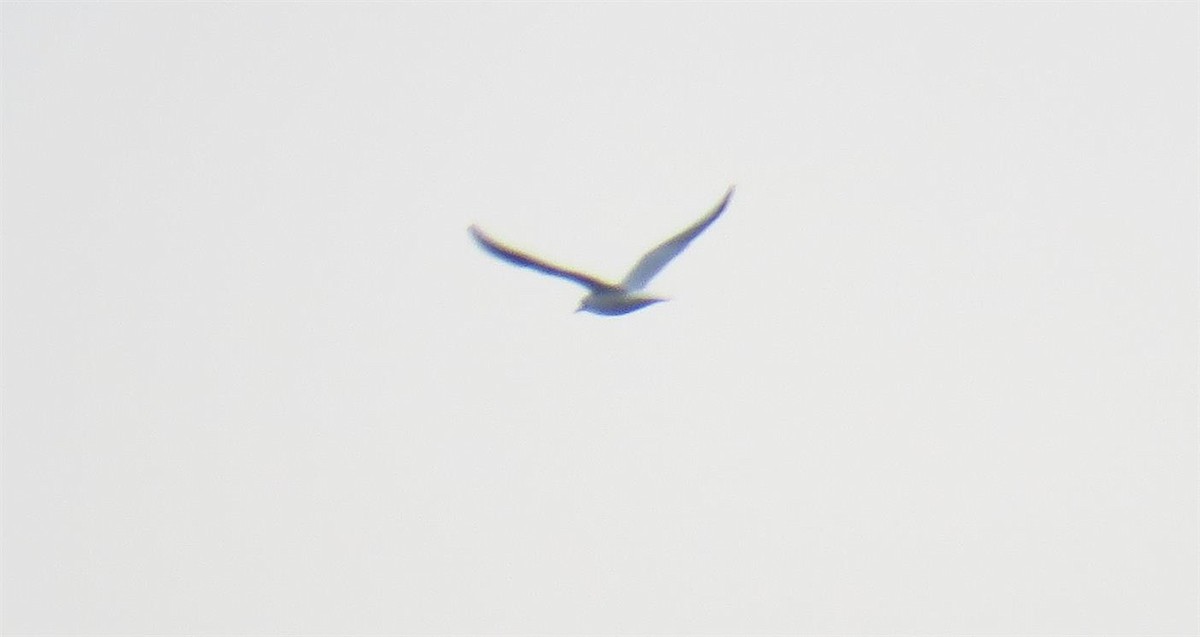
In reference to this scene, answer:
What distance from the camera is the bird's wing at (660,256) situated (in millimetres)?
18469

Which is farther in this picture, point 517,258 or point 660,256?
point 660,256

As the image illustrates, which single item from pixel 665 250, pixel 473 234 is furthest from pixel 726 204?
pixel 473 234

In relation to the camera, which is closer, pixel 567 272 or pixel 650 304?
pixel 567 272

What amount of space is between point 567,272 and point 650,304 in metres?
1.57

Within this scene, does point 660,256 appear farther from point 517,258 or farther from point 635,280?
point 517,258

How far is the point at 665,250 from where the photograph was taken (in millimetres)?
18859

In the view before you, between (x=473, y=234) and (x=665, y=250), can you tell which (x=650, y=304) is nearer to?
(x=665, y=250)

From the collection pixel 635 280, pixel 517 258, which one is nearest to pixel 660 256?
pixel 635 280

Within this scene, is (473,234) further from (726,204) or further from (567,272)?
(726,204)

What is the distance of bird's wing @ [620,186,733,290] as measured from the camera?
1847 cm

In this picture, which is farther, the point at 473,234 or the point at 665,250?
the point at 665,250

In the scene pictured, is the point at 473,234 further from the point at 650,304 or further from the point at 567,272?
the point at 650,304

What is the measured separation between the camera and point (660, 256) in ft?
62.1

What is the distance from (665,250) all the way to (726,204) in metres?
1.17
